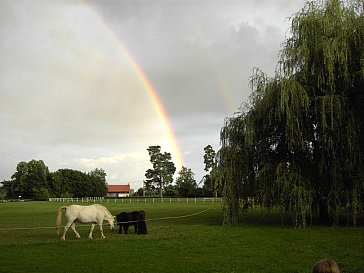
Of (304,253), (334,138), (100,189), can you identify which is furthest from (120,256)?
(100,189)

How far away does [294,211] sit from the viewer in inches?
777

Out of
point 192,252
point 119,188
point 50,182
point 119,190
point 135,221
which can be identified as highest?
point 50,182

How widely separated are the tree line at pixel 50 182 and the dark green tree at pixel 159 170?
15056mm

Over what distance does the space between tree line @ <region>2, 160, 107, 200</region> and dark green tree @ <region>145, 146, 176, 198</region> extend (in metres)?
15.1

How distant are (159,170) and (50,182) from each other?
30.0 m

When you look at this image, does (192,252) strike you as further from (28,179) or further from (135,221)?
(28,179)

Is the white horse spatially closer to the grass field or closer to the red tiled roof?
the grass field

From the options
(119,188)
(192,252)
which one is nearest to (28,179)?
(119,188)

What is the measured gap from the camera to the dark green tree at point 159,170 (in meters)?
123

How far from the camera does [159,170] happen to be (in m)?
124

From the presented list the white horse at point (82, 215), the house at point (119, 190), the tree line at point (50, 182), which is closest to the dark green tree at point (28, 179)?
the tree line at point (50, 182)

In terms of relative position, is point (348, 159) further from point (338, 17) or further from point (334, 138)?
point (338, 17)

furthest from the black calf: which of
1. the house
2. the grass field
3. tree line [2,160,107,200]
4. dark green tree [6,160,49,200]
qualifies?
the house

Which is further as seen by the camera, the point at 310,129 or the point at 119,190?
the point at 119,190
